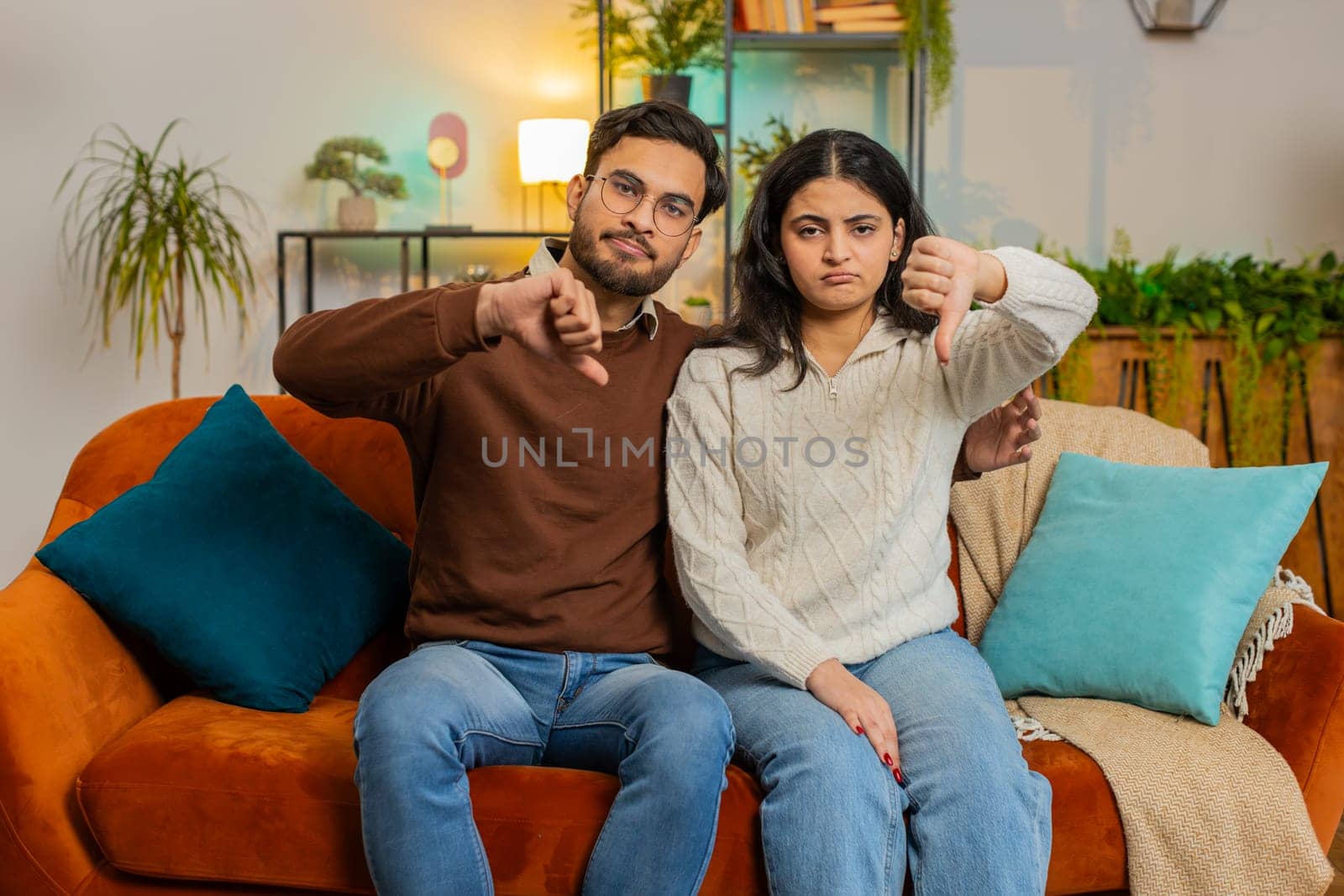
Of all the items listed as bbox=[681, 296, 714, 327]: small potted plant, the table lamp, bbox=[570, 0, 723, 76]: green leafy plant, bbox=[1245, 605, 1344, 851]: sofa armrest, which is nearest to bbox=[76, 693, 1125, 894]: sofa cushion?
bbox=[1245, 605, 1344, 851]: sofa armrest

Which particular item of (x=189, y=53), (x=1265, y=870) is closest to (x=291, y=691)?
(x=1265, y=870)

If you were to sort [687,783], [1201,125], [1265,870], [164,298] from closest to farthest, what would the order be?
1. [687,783]
2. [1265,870]
3. [164,298]
4. [1201,125]

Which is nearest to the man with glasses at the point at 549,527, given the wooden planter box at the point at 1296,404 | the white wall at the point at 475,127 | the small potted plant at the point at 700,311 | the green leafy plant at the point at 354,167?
the wooden planter box at the point at 1296,404

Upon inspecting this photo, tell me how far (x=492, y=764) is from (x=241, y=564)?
0.58 meters

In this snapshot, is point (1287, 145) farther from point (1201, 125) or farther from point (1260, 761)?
point (1260, 761)

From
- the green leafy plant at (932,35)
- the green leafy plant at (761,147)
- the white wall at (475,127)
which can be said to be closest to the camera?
the green leafy plant at (932,35)

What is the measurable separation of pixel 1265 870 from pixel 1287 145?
10.6 feet

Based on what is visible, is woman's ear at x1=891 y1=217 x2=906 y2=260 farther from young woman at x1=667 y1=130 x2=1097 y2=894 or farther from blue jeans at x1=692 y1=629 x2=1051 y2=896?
blue jeans at x1=692 y1=629 x2=1051 y2=896

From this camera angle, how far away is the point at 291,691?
1.82m

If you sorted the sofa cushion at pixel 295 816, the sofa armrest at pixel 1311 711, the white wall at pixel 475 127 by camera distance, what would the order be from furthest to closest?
the white wall at pixel 475 127, the sofa armrest at pixel 1311 711, the sofa cushion at pixel 295 816

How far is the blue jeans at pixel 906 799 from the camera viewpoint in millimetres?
1370

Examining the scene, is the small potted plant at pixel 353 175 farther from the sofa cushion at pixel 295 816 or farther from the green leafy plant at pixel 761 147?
the sofa cushion at pixel 295 816

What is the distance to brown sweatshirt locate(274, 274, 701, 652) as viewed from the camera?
1660 mm

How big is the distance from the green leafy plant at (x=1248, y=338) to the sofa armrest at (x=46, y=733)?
8.65ft
